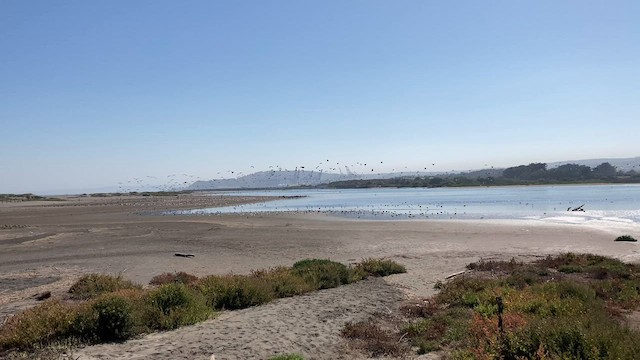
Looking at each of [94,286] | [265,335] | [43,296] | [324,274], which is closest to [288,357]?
[265,335]

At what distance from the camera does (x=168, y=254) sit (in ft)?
84.9

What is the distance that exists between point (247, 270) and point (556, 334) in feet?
50.6

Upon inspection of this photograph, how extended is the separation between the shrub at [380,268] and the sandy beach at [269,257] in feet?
1.84

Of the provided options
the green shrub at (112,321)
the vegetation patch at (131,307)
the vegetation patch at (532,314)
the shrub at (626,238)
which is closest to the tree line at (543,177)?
the shrub at (626,238)

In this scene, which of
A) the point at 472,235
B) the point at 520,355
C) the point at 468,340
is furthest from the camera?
the point at 472,235

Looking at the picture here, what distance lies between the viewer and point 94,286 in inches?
585

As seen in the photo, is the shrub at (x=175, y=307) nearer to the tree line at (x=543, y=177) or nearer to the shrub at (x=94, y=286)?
the shrub at (x=94, y=286)

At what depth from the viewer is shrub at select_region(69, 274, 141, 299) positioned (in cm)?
1440

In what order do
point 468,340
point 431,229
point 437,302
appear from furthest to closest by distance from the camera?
point 431,229 < point 437,302 < point 468,340

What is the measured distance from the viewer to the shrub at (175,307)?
10523 millimetres

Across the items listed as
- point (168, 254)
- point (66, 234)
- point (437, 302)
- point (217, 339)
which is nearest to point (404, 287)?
point (437, 302)

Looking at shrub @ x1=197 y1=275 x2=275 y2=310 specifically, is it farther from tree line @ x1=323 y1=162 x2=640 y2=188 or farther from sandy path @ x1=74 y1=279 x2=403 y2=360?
tree line @ x1=323 y1=162 x2=640 y2=188

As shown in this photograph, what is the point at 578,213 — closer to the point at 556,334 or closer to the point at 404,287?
the point at 404,287

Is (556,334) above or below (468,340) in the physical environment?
above
